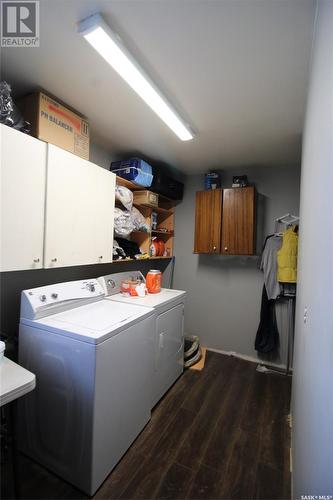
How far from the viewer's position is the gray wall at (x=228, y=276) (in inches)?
116

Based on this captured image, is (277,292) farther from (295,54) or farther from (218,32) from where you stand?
(218,32)

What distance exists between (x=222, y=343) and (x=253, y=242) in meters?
1.48

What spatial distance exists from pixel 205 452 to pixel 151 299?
1206mm

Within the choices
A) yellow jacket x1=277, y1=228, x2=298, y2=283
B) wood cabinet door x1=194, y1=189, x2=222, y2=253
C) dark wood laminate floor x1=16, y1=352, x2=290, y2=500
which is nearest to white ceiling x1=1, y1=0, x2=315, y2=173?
wood cabinet door x1=194, y1=189, x2=222, y2=253

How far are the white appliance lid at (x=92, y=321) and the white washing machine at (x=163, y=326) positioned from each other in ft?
0.71

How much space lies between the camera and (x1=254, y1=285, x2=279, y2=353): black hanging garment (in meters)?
2.87

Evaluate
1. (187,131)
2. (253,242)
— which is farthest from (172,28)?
(253,242)

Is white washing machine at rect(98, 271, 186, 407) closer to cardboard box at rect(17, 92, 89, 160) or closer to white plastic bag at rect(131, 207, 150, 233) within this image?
white plastic bag at rect(131, 207, 150, 233)

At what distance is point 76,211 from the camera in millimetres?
1807

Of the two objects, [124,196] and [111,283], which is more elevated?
[124,196]

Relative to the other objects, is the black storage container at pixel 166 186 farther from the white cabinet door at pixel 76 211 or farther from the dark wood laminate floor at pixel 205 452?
the dark wood laminate floor at pixel 205 452

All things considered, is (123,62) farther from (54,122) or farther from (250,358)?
(250,358)

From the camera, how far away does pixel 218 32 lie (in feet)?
3.67

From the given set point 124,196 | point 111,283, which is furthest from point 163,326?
point 124,196
